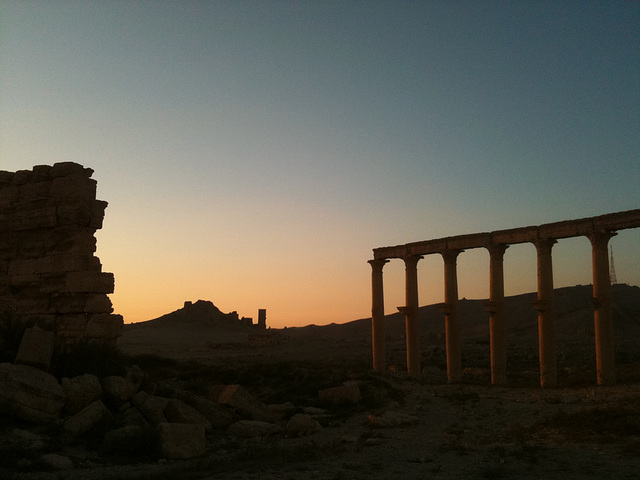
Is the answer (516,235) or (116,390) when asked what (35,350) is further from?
(516,235)

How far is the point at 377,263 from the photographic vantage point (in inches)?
1128

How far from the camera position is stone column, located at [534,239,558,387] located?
2139cm

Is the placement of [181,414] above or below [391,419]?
above

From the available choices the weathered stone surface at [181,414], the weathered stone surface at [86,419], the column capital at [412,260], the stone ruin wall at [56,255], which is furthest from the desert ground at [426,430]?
the column capital at [412,260]

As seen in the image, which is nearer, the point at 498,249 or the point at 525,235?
the point at 525,235

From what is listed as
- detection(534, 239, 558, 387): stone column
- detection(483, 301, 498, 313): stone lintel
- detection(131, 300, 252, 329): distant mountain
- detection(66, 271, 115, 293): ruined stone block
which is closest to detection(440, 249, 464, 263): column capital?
detection(483, 301, 498, 313): stone lintel

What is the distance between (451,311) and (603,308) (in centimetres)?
646

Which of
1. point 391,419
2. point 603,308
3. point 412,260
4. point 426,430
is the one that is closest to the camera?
point 426,430

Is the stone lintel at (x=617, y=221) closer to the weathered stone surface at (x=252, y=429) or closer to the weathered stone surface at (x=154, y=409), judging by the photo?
the weathered stone surface at (x=252, y=429)

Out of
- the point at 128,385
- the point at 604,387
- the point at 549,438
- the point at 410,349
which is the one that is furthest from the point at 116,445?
the point at 410,349

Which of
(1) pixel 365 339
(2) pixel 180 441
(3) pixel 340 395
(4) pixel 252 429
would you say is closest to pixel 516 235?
(3) pixel 340 395

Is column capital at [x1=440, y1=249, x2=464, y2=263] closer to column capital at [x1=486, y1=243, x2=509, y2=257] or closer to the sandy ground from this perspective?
column capital at [x1=486, y1=243, x2=509, y2=257]

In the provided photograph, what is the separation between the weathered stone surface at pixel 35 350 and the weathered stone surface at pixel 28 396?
82cm

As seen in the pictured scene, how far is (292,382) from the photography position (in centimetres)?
2097
